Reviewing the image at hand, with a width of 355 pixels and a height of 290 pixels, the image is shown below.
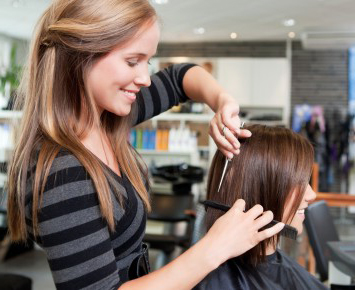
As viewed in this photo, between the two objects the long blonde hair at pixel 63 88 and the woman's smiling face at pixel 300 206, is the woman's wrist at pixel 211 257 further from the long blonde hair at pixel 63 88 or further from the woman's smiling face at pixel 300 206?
the woman's smiling face at pixel 300 206

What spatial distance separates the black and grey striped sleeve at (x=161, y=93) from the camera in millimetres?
1356

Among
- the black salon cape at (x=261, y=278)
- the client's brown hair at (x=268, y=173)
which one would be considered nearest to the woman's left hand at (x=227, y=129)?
the client's brown hair at (x=268, y=173)

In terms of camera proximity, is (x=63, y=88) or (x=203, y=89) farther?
(x=203, y=89)

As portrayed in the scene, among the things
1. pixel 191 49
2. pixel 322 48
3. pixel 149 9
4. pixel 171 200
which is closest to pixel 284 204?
pixel 149 9

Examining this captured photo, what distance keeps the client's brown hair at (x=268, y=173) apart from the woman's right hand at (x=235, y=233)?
1.19ft

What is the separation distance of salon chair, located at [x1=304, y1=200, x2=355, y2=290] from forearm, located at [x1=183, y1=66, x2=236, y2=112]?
1423mm

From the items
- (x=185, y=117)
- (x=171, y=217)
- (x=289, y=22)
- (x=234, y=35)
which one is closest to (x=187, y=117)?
(x=185, y=117)

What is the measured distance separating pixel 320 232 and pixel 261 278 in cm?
143

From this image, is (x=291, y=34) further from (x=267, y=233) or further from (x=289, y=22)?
(x=267, y=233)

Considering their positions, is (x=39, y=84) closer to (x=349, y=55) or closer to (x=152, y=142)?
(x=152, y=142)

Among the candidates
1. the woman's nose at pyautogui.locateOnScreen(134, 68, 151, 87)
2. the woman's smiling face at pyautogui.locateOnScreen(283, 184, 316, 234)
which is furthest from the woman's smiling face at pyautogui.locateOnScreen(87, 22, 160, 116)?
the woman's smiling face at pyautogui.locateOnScreen(283, 184, 316, 234)

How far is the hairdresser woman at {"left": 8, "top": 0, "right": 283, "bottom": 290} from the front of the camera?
34.3 inches

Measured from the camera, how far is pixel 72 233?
2.86 feet

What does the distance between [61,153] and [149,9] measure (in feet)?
1.17
